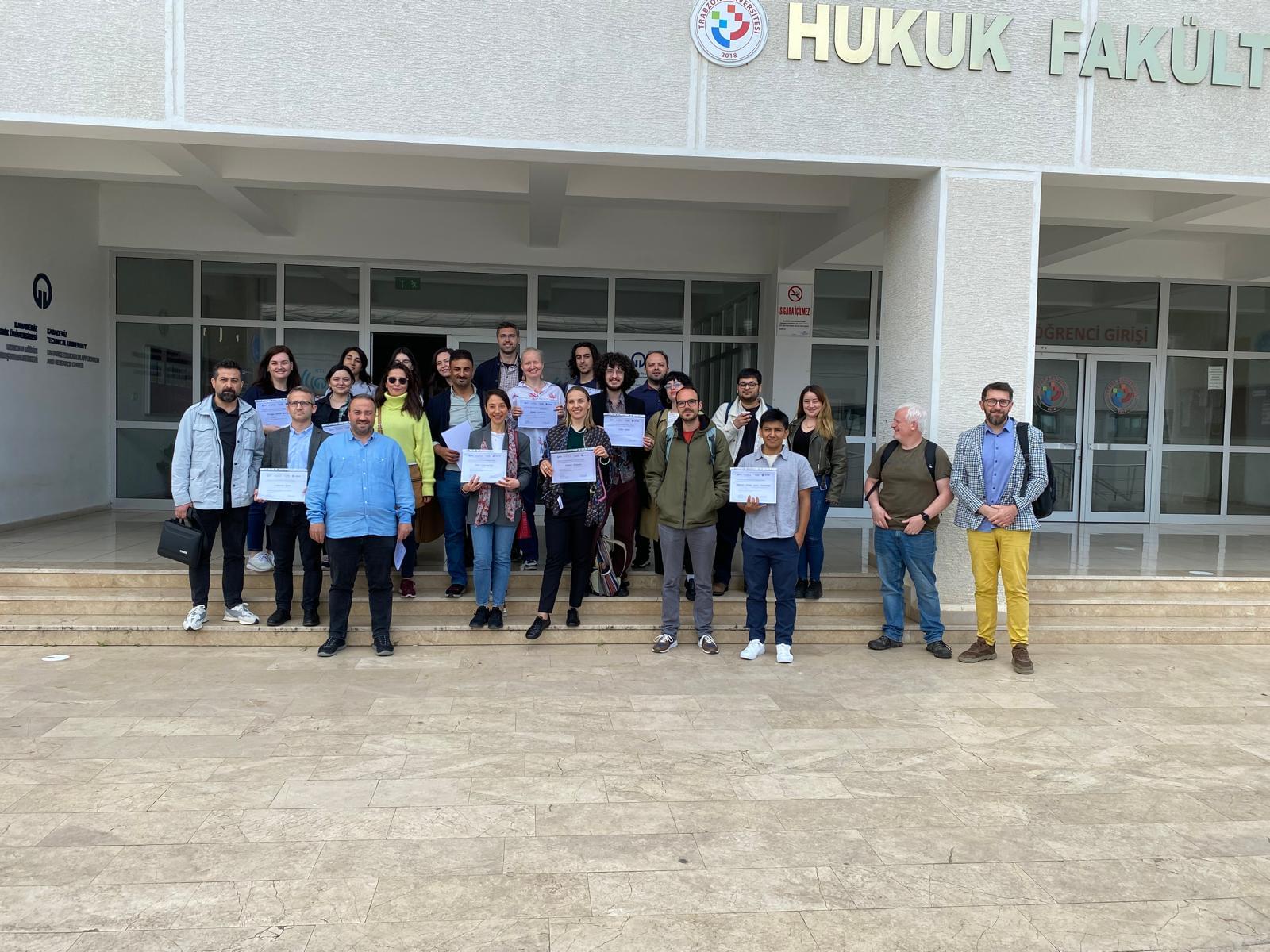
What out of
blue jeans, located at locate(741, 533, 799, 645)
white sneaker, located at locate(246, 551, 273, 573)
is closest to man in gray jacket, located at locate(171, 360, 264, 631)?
white sneaker, located at locate(246, 551, 273, 573)

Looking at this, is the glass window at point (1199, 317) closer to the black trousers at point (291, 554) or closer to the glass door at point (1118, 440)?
the glass door at point (1118, 440)

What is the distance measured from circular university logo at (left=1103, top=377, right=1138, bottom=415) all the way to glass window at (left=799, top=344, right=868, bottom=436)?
3518 mm

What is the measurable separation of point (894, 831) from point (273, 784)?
102 inches

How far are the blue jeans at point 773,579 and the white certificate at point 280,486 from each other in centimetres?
277

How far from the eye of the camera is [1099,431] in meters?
11.9

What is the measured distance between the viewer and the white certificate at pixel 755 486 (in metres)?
5.74

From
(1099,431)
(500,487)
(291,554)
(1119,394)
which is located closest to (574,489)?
(500,487)

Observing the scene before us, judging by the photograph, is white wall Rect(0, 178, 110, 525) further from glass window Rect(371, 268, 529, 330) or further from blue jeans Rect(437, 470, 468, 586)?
blue jeans Rect(437, 470, 468, 586)

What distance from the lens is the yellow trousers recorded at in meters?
5.88

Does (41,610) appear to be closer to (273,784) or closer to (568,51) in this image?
(273,784)

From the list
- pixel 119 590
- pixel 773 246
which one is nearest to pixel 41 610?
pixel 119 590

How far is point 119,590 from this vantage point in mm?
6641

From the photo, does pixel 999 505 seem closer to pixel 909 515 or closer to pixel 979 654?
pixel 909 515

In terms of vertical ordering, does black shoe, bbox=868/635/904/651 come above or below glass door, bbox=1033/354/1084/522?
below
